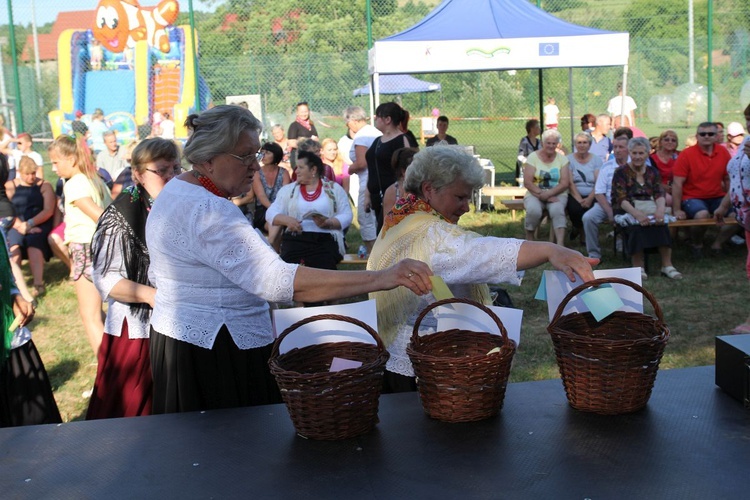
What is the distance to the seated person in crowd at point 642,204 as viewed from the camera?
8.16 meters

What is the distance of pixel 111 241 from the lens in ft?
11.5

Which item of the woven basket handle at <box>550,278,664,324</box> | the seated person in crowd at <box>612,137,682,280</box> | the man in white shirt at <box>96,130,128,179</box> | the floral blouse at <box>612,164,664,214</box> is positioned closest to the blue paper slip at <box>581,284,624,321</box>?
the woven basket handle at <box>550,278,664,324</box>

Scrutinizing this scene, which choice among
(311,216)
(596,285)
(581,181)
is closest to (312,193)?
(311,216)

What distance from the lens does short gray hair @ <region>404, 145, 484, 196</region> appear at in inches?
112

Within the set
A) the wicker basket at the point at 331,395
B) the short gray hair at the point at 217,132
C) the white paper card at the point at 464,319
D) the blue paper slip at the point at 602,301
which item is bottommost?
the wicker basket at the point at 331,395

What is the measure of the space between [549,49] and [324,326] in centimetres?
915

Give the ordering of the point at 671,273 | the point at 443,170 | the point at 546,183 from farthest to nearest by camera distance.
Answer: the point at 546,183, the point at 671,273, the point at 443,170

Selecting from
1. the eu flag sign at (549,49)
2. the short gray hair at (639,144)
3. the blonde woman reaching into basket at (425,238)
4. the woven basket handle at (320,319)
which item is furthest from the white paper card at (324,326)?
the eu flag sign at (549,49)

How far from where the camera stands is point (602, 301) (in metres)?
2.12

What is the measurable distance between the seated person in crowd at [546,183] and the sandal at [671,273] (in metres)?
1.42

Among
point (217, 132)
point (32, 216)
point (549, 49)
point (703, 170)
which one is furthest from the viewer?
point (549, 49)

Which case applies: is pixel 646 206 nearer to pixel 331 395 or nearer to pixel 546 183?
pixel 546 183

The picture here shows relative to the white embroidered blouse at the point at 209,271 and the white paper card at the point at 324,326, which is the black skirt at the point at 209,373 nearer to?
the white embroidered blouse at the point at 209,271

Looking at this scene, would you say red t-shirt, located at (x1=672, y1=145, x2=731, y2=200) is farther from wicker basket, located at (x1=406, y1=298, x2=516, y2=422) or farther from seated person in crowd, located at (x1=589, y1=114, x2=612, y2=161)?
wicker basket, located at (x1=406, y1=298, x2=516, y2=422)
